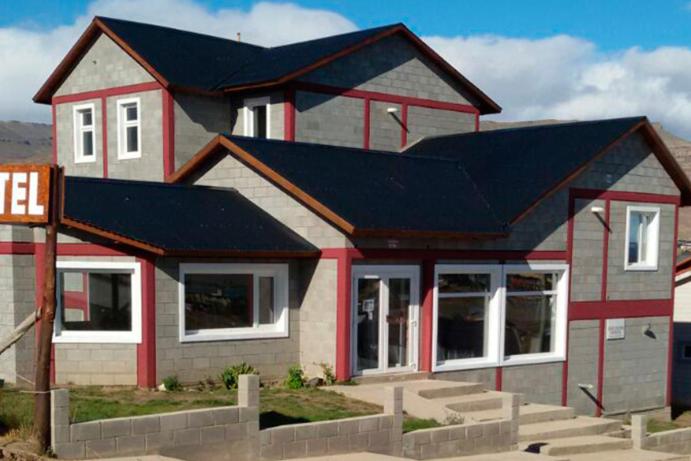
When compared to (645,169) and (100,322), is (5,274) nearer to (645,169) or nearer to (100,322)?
(100,322)

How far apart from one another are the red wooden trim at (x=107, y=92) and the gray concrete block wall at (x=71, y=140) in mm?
115

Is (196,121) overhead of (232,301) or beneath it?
overhead

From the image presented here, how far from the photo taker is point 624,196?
20281 mm

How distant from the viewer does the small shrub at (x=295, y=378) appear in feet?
52.4

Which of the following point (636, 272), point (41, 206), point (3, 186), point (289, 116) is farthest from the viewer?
point (289, 116)

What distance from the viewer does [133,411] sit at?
12578mm

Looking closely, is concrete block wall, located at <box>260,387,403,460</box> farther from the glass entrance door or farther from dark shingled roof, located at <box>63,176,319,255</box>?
dark shingled roof, located at <box>63,176,319,255</box>

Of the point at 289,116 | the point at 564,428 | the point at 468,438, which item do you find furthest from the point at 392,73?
the point at 468,438

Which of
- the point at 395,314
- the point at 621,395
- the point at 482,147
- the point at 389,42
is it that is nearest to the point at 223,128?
the point at 389,42

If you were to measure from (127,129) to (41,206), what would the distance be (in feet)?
40.8

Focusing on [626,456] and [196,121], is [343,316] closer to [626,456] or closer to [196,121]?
[626,456]

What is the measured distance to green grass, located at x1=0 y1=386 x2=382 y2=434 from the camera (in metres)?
12.3

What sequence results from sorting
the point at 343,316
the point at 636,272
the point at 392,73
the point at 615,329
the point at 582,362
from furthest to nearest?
the point at 392,73, the point at 636,272, the point at 615,329, the point at 582,362, the point at 343,316

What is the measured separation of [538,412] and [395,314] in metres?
3.40
